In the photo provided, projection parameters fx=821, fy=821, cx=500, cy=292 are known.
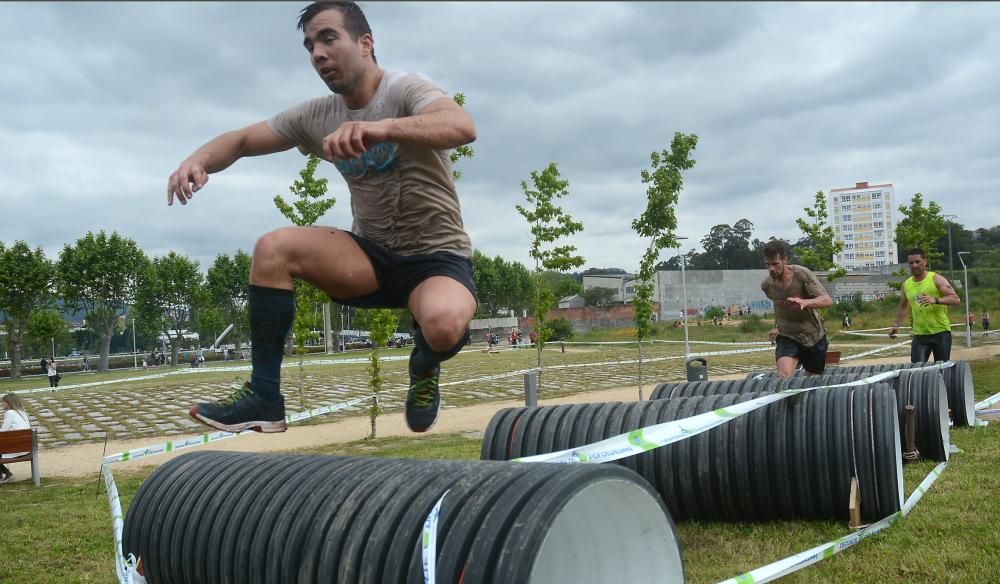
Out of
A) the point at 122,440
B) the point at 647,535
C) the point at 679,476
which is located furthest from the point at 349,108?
the point at 122,440

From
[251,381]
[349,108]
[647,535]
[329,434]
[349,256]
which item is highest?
[349,108]

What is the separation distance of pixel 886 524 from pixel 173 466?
465cm

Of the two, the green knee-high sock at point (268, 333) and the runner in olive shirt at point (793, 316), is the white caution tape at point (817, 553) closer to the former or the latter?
the green knee-high sock at point (268, 333)

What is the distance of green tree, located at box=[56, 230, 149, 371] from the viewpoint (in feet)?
201

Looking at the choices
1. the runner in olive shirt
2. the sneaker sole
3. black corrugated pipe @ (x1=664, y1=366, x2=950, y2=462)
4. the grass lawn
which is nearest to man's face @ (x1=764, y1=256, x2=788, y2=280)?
the runner in olive shirt

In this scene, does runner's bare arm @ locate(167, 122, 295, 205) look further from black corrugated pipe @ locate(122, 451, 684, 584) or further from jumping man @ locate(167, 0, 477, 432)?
black corrugated pipe @ locate(122, 451, 684, 584)

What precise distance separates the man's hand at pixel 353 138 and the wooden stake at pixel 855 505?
162 inches

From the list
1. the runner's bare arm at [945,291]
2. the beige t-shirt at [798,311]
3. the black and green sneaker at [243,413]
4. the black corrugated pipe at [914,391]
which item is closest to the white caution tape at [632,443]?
the black and green sneaker at [243,413]

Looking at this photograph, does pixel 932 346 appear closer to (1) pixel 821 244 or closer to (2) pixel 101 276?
(1) pixel 821 244

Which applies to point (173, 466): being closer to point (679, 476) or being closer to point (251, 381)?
point (251, 381)

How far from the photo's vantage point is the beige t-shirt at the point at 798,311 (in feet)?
27.9

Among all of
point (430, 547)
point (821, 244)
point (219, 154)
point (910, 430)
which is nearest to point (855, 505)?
point (910, 430)

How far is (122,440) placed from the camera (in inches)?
581

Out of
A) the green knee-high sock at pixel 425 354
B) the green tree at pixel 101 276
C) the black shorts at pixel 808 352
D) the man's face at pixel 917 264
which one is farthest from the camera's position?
the green tree at pixel 101 276
